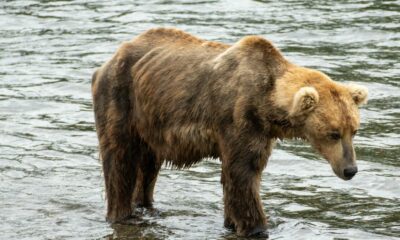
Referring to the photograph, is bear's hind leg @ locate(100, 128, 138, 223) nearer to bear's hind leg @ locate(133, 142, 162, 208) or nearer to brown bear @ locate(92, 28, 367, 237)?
brown bear @ locate(92, 28, 367, 237)

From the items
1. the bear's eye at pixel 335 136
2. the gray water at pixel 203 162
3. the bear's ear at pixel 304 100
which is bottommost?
the gray water at pixel 203 162

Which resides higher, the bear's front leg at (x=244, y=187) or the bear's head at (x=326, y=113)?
the bear's head at (x=326, y=113)

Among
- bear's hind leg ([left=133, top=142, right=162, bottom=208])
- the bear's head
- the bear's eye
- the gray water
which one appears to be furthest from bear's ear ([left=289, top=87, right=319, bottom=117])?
bear's hind leg ([left=133, top=142, right=162, bottom=208])

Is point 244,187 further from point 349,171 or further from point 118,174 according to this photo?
point 118,174

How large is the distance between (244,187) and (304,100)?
0.97 m

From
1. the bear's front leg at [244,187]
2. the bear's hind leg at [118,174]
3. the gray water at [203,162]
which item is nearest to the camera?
the bear's front leg at [244,187]

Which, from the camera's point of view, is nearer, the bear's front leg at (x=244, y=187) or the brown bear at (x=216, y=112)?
the brown bear at (x=216, y=112)

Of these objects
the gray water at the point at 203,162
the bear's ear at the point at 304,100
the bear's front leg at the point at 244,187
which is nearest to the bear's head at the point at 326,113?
the bear's ear at the point at 304,100

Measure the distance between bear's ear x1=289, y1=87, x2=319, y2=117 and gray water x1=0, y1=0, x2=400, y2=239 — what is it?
4.44 feet

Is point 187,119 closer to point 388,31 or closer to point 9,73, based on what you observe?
point 9,73

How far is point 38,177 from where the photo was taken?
11.8 m

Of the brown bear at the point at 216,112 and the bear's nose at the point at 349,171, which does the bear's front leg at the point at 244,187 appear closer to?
the brown bear at the point at 216,112

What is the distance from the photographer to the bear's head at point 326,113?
879 centimetres

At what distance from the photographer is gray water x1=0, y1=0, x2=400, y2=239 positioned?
33.3 feet
